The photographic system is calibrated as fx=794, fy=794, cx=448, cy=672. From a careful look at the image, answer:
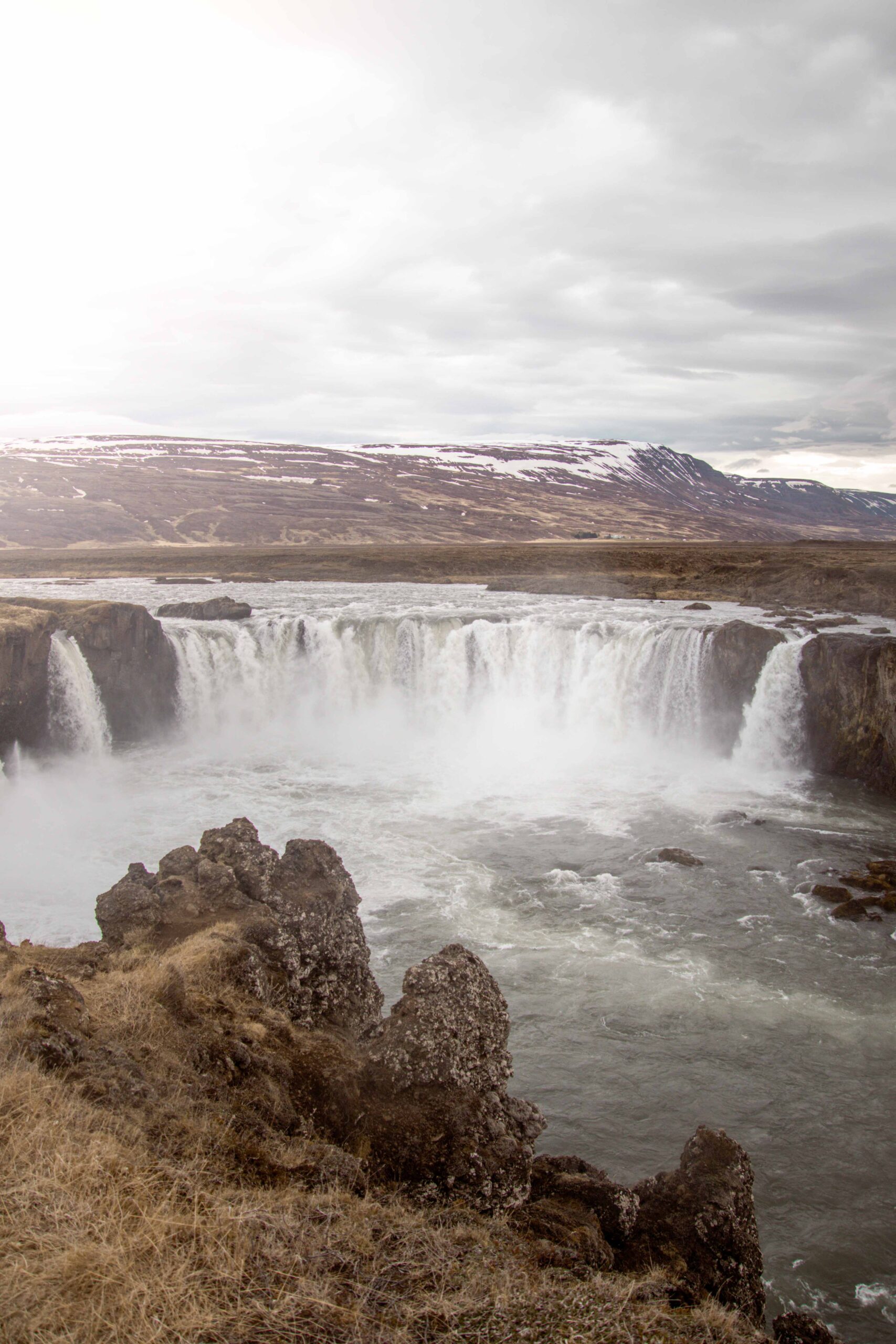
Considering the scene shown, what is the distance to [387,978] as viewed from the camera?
1641 centimetres

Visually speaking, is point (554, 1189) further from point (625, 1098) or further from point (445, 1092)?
point (625, 1098)

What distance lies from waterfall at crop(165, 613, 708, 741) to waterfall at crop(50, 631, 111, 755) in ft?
14.0

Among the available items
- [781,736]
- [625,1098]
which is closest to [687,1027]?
[625,1098]

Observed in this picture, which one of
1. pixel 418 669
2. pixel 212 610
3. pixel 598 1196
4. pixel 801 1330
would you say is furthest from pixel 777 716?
pixel 212 610

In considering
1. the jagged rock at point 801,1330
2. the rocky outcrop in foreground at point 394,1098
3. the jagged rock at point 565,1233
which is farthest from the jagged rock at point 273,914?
the jagged rock at point 801,1330

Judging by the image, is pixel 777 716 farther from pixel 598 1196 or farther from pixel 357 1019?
pixel 598 1196

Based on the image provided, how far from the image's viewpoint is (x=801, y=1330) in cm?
769

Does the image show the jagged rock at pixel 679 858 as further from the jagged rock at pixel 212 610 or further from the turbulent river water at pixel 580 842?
the jagged rock at pixel 212 610

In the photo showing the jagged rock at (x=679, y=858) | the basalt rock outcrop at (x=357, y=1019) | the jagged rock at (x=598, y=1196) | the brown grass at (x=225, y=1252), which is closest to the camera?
the brown grass at (x=225, y=1252)

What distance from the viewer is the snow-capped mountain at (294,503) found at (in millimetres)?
100812

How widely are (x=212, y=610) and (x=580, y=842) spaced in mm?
25762

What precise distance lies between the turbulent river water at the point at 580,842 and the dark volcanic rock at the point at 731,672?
40 cm

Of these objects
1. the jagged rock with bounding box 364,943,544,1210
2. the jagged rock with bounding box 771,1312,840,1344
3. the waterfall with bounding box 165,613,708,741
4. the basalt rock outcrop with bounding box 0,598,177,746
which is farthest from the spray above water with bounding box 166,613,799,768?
the jagged rock with bounding box 771,1312,840,1344

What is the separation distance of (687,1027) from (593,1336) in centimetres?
1045
